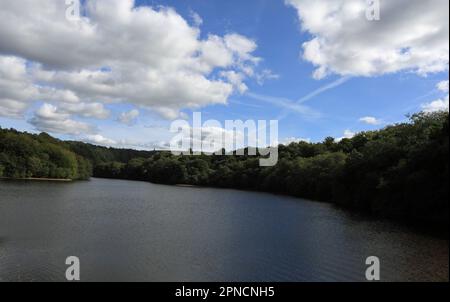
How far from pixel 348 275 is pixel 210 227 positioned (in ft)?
59.9

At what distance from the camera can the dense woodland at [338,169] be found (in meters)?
43.1

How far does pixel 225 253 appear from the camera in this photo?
85.9 ft

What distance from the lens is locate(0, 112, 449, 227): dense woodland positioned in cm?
4309

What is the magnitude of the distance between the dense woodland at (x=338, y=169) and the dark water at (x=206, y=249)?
6.82 m

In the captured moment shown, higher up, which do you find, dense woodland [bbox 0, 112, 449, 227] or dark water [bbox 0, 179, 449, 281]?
dense woodland [bbox 0, 112, 449, 227]

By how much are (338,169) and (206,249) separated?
51845 millimetres

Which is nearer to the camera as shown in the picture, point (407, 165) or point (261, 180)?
point (407, 165)

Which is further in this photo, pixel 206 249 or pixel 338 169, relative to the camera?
pixel 338 169

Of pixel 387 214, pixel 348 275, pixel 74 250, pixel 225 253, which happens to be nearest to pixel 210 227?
pixel 225 253

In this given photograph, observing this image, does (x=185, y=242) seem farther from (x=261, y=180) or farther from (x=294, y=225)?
(x=261, y=180)

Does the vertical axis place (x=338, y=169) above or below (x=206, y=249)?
above

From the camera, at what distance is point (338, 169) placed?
73562 mm

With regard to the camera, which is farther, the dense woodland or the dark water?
the dense woodland

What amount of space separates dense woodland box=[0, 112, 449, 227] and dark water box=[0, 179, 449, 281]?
6.82 m
